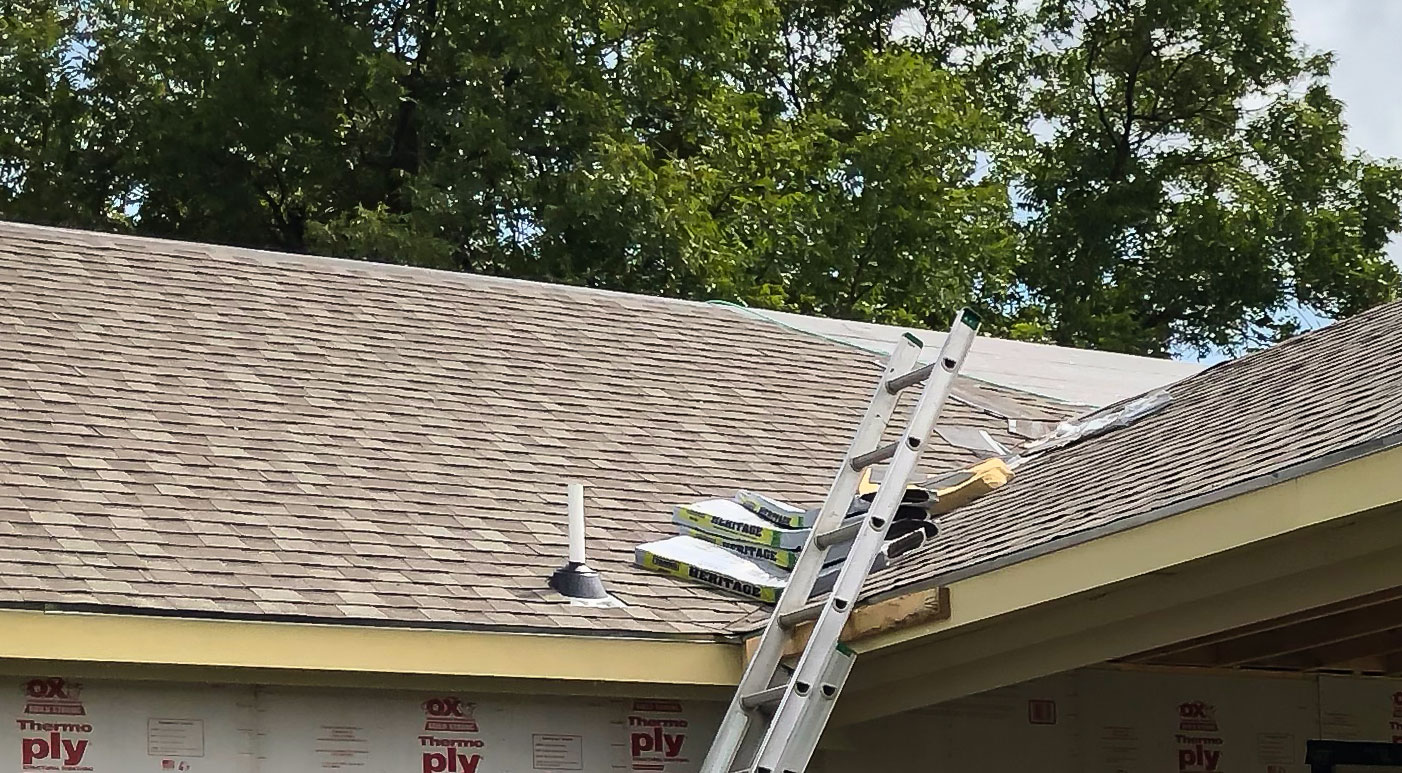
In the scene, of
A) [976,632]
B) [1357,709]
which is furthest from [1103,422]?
[976,632]

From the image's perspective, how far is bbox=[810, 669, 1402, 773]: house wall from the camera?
7273 millimetres

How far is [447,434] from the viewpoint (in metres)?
8.34

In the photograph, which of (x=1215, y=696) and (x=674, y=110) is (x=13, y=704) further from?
(x=674, y=110)

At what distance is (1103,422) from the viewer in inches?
345

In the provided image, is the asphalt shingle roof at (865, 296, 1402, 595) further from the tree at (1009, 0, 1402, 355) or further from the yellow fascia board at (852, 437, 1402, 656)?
the tree at (1009, 0, 1402, 355)

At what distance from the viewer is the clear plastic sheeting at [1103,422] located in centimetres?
866

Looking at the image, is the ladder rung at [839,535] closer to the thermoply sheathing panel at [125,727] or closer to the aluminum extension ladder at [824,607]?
the aluminum extension ladder at [824,607]

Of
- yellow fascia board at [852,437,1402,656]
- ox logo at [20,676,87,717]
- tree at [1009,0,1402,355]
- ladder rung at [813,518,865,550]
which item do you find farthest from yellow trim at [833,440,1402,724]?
tree at [1009,0,1402,355]

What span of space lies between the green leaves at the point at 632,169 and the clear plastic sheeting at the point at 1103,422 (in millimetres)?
11240

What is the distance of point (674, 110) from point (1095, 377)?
475 inches

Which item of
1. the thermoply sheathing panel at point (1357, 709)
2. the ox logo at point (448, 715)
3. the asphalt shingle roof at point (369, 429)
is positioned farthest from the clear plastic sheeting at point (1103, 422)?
the ox logo at point (448, 715)

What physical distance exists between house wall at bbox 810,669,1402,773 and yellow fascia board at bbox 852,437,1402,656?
1379 millimetres

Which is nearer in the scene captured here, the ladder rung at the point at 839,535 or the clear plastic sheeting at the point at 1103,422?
the ladder rung at the point at 839,535

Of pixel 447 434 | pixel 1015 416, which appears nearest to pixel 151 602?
pixel 447 434
